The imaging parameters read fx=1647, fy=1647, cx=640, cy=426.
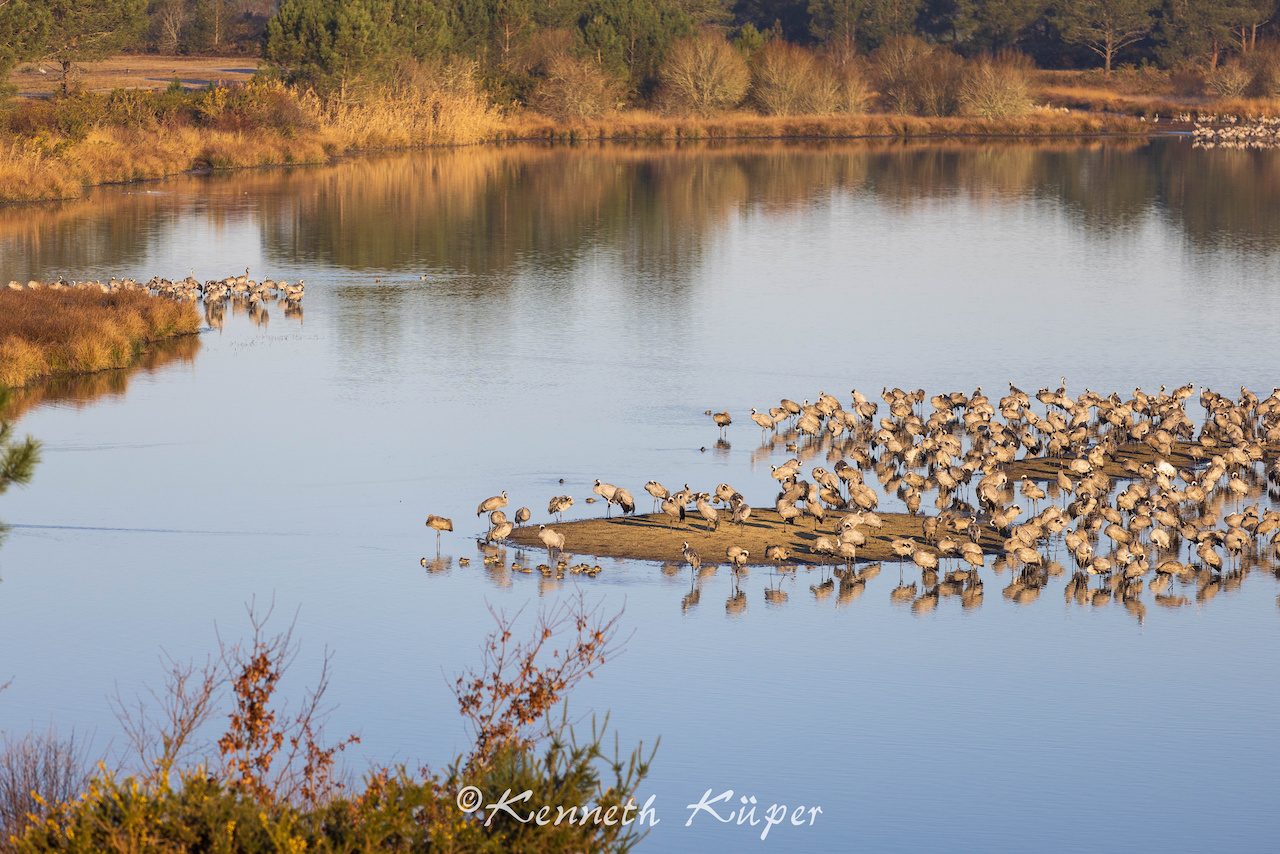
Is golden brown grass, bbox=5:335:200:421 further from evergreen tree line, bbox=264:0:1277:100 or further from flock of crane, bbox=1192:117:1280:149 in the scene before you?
flock of crane, bbox=1192:117:1280:149

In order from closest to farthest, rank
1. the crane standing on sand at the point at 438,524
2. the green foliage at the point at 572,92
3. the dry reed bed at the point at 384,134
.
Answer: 1. the crane standing on sand at the point at 438,524
2. the dry reed bed at the point at 384,134
3. the green foliage at the point at 572,92

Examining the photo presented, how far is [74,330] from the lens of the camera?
106 feet

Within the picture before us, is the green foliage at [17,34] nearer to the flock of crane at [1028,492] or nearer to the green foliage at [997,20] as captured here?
the flock of crane at [1028,492]

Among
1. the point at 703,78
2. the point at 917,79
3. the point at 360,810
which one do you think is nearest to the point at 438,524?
the point at 360,810

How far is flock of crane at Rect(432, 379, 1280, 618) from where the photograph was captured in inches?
763

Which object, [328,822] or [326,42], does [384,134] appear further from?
[328,822]

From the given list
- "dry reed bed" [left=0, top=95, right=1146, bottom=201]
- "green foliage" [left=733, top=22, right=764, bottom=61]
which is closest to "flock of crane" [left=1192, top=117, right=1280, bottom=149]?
"dry reed bed" [left=0, top=95, right=1146, bottom=201]

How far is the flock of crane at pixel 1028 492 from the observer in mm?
19375

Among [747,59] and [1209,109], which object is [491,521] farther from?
[1209,109]

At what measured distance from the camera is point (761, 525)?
20984mm

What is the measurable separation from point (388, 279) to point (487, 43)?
55.9 metres

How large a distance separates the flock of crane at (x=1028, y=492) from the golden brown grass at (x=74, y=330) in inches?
488

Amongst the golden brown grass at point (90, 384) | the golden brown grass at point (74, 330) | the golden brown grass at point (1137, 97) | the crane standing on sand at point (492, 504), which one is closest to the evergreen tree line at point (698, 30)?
the golden brown grass at point (1137, 97)

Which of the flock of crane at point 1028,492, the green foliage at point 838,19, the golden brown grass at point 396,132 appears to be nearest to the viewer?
the flock of crane at point 1028,492
